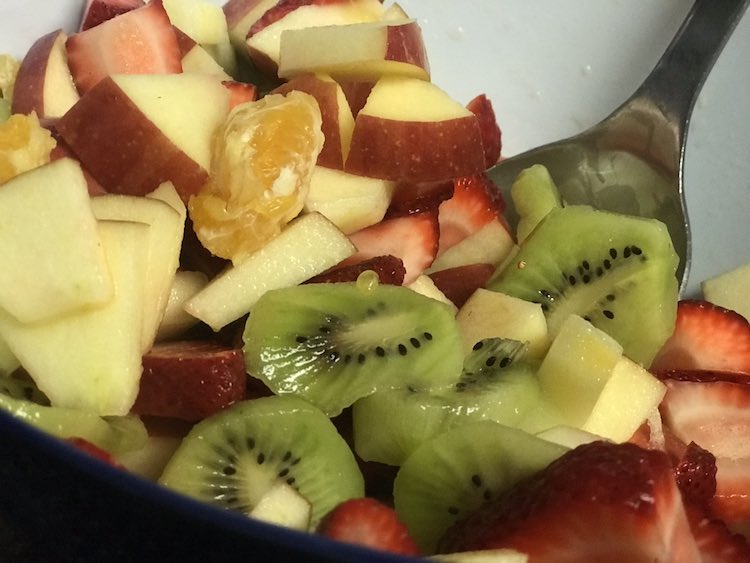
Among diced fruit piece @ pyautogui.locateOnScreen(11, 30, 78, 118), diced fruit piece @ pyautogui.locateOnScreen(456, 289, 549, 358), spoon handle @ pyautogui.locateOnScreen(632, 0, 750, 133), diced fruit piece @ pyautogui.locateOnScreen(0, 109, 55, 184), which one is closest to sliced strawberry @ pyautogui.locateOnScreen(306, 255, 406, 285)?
diced fruit piece @ pyautogui.locateOnScreen(456, 289, 549, 358)

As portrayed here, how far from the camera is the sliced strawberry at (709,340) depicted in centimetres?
137

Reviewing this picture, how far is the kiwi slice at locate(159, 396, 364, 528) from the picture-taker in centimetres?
93

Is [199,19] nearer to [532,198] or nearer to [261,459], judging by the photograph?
[532,198]

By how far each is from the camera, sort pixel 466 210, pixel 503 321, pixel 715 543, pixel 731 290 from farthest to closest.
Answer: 1. pixel 731 290
2. pixel 466 210
3. pixel 503 321
4. pixel 715 543

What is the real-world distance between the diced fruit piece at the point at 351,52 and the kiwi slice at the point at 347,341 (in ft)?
1.26

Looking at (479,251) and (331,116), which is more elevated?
(331,116)

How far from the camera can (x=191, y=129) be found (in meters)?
1.19

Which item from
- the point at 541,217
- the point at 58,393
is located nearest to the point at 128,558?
the point at 58,393

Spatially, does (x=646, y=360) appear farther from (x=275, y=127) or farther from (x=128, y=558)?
(x=128, y=558)

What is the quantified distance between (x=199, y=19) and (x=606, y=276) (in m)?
0.81

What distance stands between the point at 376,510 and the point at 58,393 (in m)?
0.38

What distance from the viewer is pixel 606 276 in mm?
1302

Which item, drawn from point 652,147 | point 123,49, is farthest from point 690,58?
point 123,49

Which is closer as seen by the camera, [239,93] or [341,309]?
[341,309]
